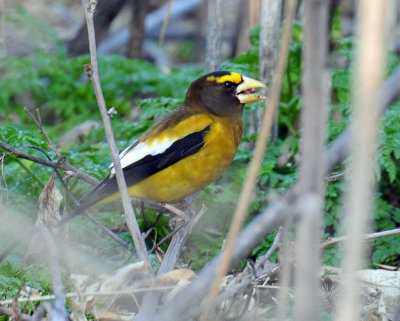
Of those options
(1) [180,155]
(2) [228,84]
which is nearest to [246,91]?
(2) [228,84]

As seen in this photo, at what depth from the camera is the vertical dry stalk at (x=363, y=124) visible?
1.76 meters

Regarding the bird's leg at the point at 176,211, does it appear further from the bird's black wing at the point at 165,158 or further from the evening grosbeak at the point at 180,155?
the bird's black wing at the point at 165,158

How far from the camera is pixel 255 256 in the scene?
14.3ft

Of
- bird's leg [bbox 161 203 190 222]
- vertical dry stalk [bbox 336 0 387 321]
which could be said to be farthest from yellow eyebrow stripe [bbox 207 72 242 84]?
vertical dry stalk [bbox 336 0 387 321]

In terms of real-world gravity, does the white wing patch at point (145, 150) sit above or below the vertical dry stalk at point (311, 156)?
below

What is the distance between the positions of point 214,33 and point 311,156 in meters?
3.94

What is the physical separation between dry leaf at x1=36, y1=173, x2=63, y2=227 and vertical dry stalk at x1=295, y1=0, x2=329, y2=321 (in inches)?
58.0

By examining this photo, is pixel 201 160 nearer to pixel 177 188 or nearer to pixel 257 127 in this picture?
pixel 177 188

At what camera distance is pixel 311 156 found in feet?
5.92

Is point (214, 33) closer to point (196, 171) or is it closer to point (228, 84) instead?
point (228, 84)

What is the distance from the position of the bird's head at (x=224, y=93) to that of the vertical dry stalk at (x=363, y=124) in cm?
243

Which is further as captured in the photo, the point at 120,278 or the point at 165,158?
the point at 165,158

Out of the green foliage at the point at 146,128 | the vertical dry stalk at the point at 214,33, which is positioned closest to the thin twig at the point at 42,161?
the green foliage at the point at 146,128

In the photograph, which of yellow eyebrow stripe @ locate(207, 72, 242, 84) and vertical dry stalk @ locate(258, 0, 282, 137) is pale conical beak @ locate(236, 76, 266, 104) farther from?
vertical dry stalk @ locate(258, 0, 282, 137)
